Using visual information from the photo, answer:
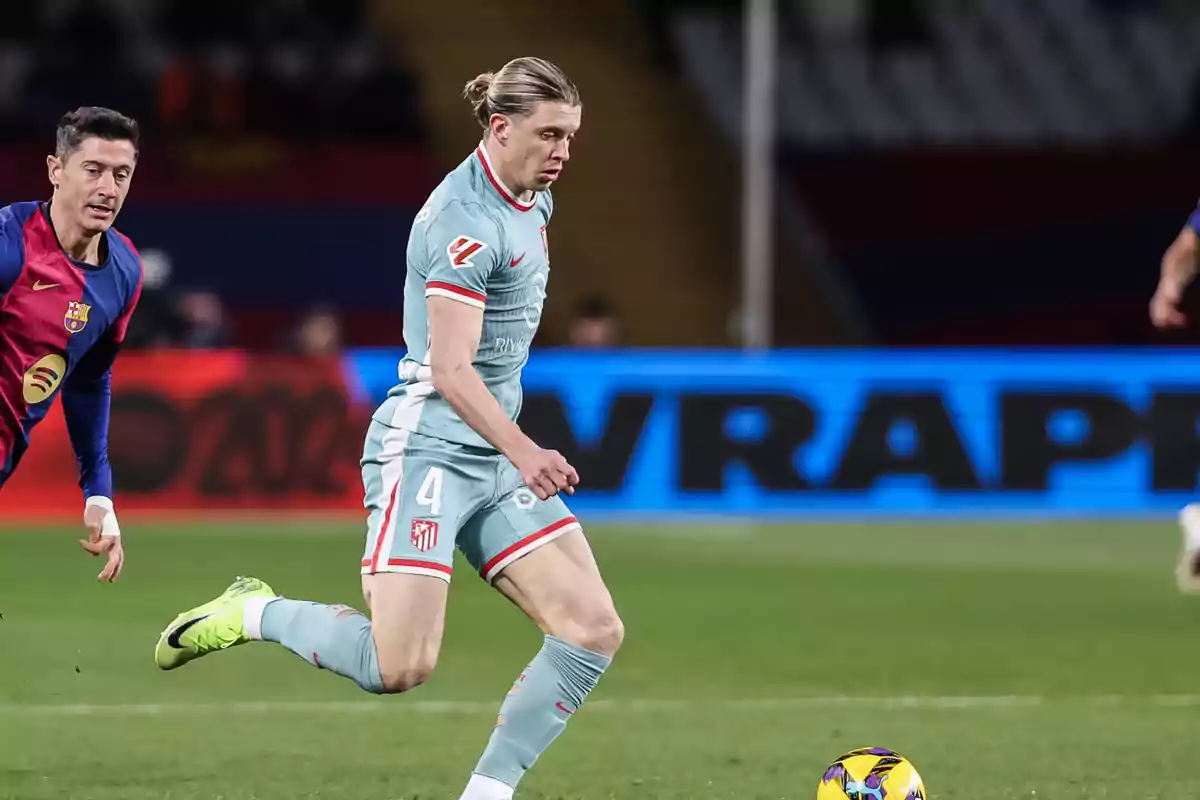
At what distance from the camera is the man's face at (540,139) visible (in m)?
5.69

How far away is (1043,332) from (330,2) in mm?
9693

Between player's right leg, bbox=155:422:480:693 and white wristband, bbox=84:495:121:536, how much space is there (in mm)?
746

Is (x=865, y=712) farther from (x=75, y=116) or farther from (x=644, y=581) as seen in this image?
(x=644, y=581)

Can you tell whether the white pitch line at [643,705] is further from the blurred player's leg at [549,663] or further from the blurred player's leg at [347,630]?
the blurred player's leg at [549,663]

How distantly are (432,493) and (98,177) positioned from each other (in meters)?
1.36

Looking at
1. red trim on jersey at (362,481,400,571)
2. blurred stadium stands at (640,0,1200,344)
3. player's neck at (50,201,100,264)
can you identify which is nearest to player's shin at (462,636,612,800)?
red trim on jersey at (362,481,400,571)

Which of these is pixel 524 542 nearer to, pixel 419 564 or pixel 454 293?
pixel 419 564

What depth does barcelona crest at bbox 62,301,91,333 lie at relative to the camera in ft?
20.6

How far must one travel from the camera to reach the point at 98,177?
6.11m

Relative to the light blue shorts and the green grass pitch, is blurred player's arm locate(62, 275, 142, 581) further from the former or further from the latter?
the light blue shorts

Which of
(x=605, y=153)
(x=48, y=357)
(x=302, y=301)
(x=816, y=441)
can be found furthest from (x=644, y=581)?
(x=605, y=153)

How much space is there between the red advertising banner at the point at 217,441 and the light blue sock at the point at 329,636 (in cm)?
1054

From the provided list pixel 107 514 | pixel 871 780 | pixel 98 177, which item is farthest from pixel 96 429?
pixel 871 780

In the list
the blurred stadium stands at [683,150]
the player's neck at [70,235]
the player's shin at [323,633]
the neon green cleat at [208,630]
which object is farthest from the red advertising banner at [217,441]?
the player's shin at [323,633]
